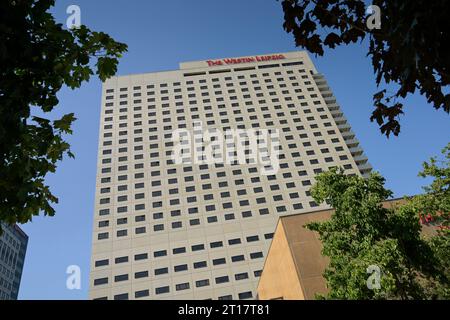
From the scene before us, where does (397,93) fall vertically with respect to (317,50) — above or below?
below

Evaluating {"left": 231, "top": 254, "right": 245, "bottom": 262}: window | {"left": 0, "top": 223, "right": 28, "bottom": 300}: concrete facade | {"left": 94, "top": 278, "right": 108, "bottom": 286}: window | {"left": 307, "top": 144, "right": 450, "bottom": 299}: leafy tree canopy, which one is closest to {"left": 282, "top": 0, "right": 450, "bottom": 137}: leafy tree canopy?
{"left": 307, "top": 144, "right": 450, "bottom": 299}: leafy tree canopy

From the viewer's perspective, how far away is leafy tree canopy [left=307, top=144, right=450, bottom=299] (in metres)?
10.5

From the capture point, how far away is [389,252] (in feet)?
35.1

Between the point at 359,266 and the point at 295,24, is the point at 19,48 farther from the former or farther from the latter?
the point at 359,266

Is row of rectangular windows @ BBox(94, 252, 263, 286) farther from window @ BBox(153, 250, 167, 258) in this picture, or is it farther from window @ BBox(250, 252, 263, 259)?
window @ BBox(153, 250, 167, 258)

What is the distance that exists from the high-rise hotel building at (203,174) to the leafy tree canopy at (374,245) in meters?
37.3

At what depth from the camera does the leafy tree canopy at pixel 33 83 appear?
3594mm

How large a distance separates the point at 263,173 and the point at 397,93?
5643cm

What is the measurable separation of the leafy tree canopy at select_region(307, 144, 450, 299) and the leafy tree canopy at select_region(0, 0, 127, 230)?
31.4ft

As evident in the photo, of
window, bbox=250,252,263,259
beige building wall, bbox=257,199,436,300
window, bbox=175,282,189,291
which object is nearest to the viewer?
beige building wall, bbox=257,199,436,300

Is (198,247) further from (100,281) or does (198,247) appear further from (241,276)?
(100,281)

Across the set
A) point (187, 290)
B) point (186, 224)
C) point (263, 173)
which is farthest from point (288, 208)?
point (187, 290)

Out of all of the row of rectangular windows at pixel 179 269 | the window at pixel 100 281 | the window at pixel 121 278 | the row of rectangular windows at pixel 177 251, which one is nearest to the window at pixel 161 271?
the row of rectangular windows at pixel 179 269

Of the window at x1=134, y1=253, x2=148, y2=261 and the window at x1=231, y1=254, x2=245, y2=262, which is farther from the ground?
the window at x1=134, y1=253, x2=148, y2=261
